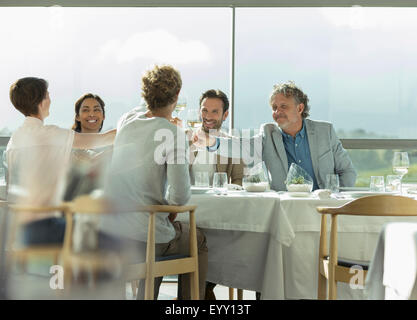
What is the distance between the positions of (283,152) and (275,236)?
30.6 inches

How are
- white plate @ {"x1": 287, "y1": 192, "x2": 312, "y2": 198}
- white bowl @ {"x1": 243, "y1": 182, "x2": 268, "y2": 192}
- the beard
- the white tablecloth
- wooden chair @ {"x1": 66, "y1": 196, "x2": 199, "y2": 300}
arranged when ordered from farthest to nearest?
the beard → white bowl @ {"x1": 243, "y1": 182, "x2": 268, "y2": 192} → white plate @ {"x1": 287, "y1": 192, "x2": 312, "y2": 198} → wooden chair @ {"x1": 66, "y1": 196, "x2": 199, "y2": 300} → the white tablecloth

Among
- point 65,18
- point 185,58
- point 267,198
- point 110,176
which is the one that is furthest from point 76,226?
point 65,18

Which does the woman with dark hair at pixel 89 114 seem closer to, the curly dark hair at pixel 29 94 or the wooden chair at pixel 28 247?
the curly dark hair at pixel 29 94

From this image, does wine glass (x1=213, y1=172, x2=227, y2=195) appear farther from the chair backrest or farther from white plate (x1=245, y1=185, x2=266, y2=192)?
the chair backrest

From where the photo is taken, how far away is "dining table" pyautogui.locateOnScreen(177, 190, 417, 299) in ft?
7.25

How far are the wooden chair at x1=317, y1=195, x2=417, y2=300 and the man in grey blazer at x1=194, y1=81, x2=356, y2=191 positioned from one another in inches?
28.9

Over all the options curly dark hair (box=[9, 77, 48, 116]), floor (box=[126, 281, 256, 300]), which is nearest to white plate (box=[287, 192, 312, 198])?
floor (box=[126, 281, 256, 300])

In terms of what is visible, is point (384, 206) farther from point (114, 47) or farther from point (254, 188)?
point (114, 47)

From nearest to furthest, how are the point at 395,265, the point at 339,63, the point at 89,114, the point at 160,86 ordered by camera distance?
the point at 395,265 → the point at 160,86 → the point at 89,114 → the point at 339,63

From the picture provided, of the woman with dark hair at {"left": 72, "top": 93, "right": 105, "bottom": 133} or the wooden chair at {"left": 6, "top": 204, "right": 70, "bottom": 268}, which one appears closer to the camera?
the wooden chair at {"left": 6, "top": 204, "right": 70, "bottom": 268}

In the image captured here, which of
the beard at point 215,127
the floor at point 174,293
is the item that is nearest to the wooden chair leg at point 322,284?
the floor at point 174,293

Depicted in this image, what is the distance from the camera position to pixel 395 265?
1267mm

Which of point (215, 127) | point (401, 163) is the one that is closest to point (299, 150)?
point (215, 127)

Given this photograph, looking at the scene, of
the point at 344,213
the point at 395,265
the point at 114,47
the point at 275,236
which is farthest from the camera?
the point at 114,47
